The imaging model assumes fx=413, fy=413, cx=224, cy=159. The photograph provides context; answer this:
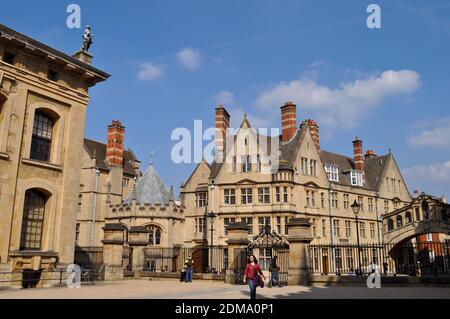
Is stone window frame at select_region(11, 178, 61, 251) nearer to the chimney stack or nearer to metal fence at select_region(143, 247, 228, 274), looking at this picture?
metal fence at select_region(143, 247, 228, 274)

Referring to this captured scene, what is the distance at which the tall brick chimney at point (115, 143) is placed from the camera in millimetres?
50312

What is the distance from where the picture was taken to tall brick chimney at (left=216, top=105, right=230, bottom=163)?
1813 inches

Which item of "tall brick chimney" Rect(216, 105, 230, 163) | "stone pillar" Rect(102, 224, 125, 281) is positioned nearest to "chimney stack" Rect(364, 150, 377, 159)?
"tall brick chimney" Rect(216, 105, 230, 163)

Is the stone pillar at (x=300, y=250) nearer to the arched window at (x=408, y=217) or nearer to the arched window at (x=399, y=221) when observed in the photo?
the arched window at (x=408, y=217)

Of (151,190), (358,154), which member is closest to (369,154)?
(358,154)

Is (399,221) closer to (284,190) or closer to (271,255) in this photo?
(284,190)

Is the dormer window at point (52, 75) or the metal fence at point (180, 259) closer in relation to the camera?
the dormer window at point (52, 75)

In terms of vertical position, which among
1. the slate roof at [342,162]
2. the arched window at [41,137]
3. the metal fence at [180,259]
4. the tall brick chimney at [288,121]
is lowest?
the metal fence at [180,259]

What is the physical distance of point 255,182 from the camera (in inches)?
1630

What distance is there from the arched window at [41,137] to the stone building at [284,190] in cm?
2409

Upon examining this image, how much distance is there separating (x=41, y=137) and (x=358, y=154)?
4331 cm

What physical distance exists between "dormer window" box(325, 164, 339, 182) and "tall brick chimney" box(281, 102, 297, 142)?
6494 millimetres

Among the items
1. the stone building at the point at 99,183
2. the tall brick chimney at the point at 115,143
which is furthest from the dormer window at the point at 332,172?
the tall brick chimney at the point at 115,143
